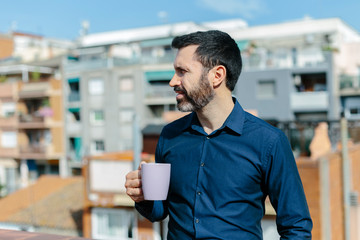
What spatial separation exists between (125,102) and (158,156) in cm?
3342

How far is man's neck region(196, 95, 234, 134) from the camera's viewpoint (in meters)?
2.15

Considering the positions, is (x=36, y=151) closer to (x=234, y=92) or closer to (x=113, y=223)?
(x=234, y=92)

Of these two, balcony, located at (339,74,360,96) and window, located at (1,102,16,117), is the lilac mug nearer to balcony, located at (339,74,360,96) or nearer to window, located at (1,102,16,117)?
balcony, located at (339,74,360,96)

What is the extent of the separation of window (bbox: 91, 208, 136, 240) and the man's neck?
15.4 m

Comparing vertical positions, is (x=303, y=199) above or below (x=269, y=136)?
below

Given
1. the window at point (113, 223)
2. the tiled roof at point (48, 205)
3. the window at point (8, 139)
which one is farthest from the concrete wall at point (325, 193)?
the window at point (8, 139)

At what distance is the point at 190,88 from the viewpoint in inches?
83.5

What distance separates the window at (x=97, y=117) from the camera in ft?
120

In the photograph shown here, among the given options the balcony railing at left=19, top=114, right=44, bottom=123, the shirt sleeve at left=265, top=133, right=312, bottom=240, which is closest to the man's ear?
the shirt sleeve at left=265, top=133, right=312, bottom=240

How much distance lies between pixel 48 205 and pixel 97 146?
15.8 metres

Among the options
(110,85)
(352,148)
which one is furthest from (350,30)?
(352,148)

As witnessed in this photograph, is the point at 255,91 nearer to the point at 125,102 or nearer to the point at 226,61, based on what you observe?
the point at 125,102

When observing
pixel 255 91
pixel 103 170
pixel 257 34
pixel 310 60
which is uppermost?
pixel 257 34

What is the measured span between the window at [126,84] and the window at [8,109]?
33.9ft
